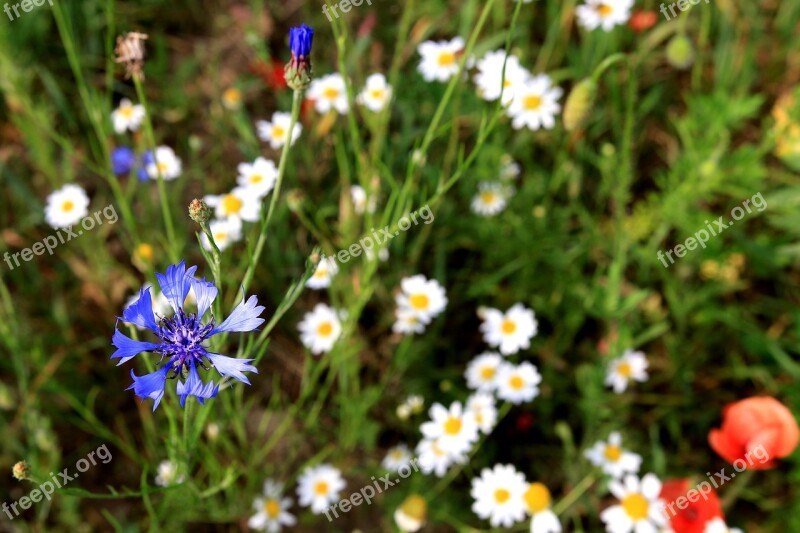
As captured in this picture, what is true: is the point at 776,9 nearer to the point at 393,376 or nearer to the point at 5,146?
the point at 393,376

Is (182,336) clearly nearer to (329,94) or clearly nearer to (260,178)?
(260,178)

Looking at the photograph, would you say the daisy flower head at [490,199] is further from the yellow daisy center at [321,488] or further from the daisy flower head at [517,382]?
the yellow daisy center at [321,488]

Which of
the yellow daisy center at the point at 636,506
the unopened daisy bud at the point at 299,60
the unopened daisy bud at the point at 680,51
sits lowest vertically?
the yellow daisy center at the point at 636,506

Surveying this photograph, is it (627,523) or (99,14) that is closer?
(627,523)

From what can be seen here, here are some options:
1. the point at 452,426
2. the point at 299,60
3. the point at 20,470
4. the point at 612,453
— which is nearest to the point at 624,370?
the point at 612,453

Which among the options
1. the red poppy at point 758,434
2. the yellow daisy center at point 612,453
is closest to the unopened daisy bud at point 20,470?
the yellow daisy center at point 612,453

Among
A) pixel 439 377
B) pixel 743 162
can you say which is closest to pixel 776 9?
pixel 743 162
